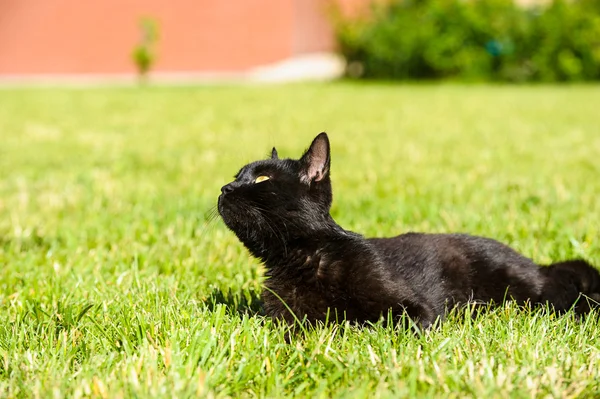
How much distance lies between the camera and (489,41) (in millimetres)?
20969

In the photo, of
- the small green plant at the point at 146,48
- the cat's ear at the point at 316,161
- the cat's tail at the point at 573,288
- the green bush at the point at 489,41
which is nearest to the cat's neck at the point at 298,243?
the cat's ear at the point at 316,161

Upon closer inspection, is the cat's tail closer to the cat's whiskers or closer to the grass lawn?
the grass lawn

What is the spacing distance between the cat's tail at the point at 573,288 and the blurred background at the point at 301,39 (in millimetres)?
19092

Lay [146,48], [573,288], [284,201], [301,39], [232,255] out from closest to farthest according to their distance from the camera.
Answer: [284,201], [573,288], [232,255], [146,48], [301,39]

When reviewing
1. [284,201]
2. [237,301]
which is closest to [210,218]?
[237,301]

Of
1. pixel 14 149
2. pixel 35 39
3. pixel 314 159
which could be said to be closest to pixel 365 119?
pixel 14 149

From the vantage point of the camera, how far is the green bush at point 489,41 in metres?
20.4

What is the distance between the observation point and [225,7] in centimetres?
2566

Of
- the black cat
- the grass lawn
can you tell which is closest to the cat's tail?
the black cat

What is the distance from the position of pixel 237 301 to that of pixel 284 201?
53 cm

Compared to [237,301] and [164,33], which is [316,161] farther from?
[164,33]

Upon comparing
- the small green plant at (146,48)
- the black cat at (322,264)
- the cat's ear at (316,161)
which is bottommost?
the black cat at (322,264)

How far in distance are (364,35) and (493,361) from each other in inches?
838

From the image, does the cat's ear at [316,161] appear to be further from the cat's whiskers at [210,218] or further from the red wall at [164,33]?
the red wall at [164,33]
